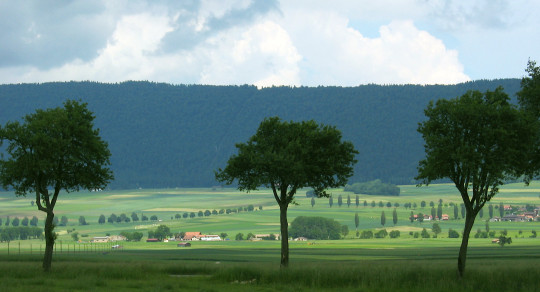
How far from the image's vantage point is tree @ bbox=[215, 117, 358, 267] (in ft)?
224

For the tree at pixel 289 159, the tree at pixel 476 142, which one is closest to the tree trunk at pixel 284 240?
the tree at pixel 289 159

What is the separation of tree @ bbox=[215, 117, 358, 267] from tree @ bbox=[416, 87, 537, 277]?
46.9 feet

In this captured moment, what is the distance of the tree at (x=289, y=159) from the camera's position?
224ft

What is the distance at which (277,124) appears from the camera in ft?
233

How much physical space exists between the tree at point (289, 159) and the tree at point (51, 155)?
12.5m

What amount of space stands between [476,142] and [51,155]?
116 ft

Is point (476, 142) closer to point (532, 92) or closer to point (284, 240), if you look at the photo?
point (532, 92)

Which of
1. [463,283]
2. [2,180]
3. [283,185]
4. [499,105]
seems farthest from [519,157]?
[2,180]

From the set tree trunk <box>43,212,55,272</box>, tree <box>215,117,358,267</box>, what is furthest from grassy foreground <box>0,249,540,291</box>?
tree <box>215,117,358,267</box>

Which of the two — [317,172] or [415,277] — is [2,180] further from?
[415,277]

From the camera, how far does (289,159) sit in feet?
222

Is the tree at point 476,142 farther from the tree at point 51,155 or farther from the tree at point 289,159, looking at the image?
the tree at point 51,155

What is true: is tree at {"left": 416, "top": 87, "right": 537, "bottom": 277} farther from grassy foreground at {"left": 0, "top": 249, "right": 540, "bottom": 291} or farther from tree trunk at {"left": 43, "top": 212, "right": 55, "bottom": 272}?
tree trunk at {"left": 43, "top": 212, "right": 55, "bottom": 272}

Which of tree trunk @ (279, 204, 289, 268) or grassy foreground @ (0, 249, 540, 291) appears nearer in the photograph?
grassy foreground @ (0, 249, 540, 291)
